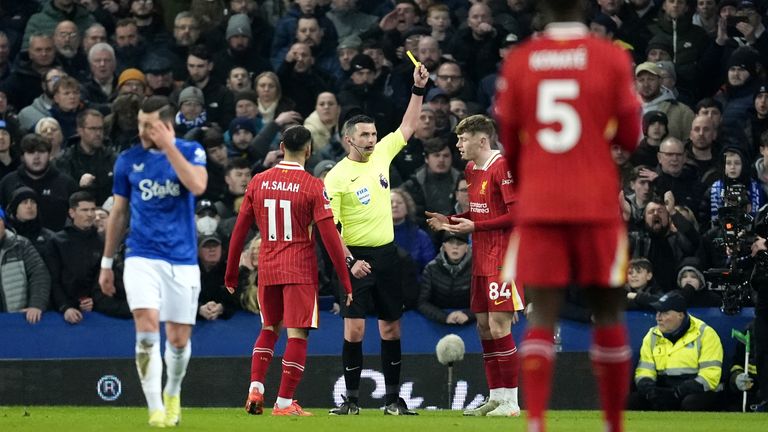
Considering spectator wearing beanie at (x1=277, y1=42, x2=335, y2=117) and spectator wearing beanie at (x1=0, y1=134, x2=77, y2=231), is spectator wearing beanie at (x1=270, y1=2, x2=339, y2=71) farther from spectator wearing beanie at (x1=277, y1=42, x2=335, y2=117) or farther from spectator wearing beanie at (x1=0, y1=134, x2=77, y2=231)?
spectator wearing beanie at (x1=0, y1=134, x2=77, y2=231)

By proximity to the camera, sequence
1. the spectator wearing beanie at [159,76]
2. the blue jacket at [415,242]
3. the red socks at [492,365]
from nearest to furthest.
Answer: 1. the red socks at [492,365]
2. the blue jacket at [415,242]
3. the spectator wearing beanie at [159,76]

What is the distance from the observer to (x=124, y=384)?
16.6m

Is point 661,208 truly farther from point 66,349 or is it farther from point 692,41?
point 66,349

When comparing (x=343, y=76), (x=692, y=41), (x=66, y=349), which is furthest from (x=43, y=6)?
(x=692, y=41)

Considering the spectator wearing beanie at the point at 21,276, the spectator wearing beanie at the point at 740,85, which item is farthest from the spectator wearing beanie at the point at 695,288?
the spectator wearing beanie at the point at 21,276

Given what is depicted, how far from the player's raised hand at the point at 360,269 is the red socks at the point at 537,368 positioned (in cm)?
598

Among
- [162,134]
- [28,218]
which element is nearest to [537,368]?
[162,134]

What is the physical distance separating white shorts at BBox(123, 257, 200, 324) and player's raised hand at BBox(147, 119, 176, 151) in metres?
0.86

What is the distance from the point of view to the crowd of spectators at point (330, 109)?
16922mm

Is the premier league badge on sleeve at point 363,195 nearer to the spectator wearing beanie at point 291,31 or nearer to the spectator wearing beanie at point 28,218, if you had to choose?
the spectator wearing beanie at point 28,218

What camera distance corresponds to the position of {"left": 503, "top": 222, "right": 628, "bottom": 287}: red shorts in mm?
7797

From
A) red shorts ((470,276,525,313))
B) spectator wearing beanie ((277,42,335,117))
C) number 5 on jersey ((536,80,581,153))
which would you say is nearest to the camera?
number 5 on jersey ((536,80,581,153))

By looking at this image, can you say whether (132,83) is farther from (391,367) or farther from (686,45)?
(391,367)

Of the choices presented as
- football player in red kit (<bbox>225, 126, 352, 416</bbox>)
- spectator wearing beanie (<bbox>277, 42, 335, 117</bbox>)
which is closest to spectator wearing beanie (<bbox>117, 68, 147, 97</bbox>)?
spectator wearing beanie (<bbox>277, 42, 335, 117</bbox>)
